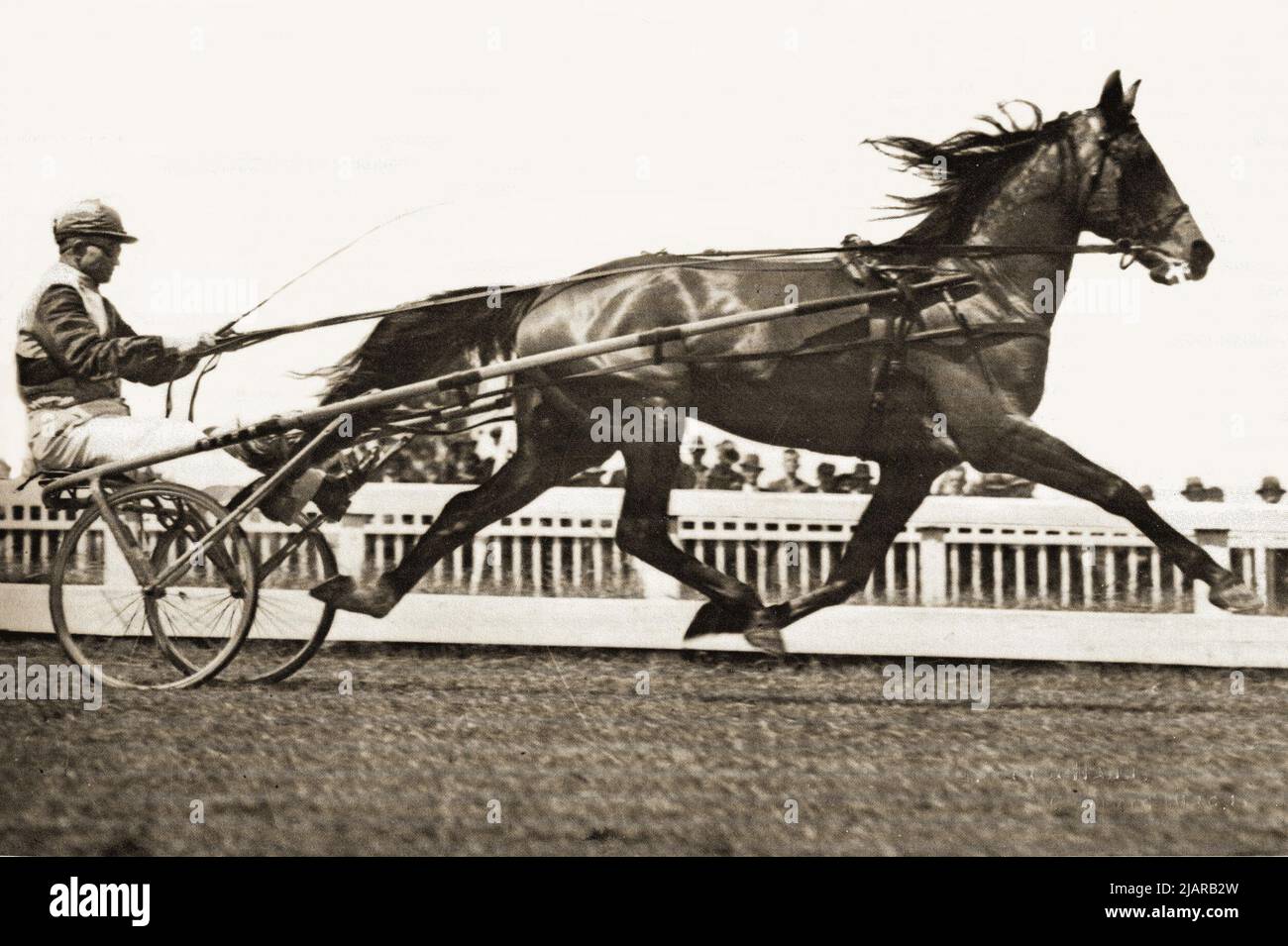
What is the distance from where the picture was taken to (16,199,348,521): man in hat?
5.93 meters

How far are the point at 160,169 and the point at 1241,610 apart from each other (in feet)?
14.8

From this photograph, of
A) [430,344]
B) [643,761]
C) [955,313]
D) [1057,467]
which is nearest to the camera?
[643,761]

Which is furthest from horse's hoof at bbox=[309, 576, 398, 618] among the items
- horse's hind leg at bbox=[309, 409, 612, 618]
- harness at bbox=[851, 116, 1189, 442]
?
harness at bbox=[851, 116, 1189, 442]

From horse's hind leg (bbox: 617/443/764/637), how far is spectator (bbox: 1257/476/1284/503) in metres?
1.97

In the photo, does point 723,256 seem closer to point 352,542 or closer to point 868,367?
point 868,367

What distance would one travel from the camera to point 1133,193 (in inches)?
227

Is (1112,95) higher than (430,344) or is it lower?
higher

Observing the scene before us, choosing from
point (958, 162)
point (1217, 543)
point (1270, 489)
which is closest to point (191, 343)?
point (958, 162)

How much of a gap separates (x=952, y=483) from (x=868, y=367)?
57 centimetres

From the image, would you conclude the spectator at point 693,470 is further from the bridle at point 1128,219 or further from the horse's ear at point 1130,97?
the horse's ear at point 1130,97

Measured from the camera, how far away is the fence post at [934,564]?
5.88 meters

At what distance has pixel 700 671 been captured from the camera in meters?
5.86
